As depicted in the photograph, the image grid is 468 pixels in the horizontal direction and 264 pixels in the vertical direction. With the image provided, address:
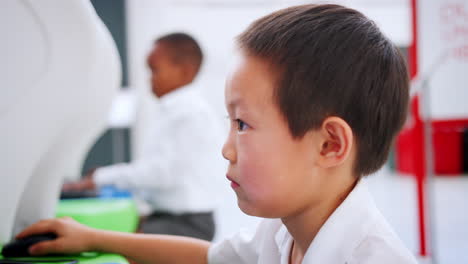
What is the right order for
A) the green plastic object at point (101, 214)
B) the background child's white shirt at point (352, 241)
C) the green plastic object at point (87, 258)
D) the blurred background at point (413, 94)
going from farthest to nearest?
the blurred background at point (413, 94) → the green plastic object at point (101, 214) → the green plastic object at point (87, 258) → the background child's white shirt at point (352, 241)

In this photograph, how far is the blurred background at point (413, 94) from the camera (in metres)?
1.99

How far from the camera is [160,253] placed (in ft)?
2.54

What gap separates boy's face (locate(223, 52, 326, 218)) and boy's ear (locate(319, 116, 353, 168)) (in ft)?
0.05

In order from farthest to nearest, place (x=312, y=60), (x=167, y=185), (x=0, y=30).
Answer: (x=167, y=185) → (x=0, y=30) → (x=312, y=60)

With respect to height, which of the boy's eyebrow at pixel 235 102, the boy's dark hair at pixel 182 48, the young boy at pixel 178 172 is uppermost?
the boy's dark hair at pixel 182 48

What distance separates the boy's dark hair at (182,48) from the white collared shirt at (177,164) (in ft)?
0.73

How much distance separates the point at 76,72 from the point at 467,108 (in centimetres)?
178

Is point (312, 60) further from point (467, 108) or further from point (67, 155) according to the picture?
point (467, 108)

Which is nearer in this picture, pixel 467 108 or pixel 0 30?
pixel 0 30

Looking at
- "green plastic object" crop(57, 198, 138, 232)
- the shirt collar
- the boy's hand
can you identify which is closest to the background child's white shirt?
the shirt collar

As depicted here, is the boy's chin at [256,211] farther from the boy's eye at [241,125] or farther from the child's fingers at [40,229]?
the child's fingers at [40,229]

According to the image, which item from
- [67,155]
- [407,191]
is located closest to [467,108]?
[67,155]

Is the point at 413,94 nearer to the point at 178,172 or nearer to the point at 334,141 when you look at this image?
the point at 178,172

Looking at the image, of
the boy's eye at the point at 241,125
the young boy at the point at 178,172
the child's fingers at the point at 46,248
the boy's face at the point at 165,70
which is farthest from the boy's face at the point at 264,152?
the boy's face at the point at 165,70
